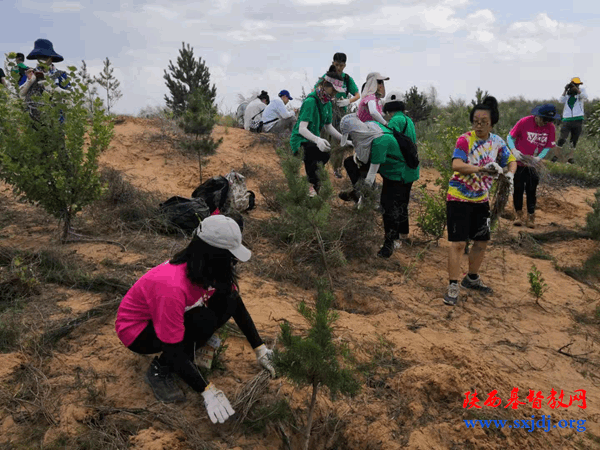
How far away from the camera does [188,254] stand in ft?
7.91

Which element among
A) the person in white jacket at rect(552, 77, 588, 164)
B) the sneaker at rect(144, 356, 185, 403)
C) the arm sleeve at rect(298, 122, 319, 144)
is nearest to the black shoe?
the arm sleeve at rect(298, 122, 319, 144)

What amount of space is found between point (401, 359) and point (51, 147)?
3.32 metres

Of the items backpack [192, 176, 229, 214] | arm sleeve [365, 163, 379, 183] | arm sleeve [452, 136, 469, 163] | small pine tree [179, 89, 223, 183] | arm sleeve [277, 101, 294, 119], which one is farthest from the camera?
arm sleeve [277, 101, 294, 119]

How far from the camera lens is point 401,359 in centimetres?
310

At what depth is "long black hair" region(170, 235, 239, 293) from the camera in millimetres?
2336

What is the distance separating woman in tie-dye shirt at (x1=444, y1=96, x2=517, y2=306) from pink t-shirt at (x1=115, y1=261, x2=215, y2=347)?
2.20 metres

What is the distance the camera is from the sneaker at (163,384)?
2.49m

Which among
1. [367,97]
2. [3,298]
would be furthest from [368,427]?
[367,97]

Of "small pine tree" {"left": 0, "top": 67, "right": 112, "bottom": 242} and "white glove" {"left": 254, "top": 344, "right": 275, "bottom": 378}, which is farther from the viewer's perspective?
"small pine tree" {"left": 0, "top": 67, "right": 112, "bottom": 242}

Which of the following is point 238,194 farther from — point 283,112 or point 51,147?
point 283,112

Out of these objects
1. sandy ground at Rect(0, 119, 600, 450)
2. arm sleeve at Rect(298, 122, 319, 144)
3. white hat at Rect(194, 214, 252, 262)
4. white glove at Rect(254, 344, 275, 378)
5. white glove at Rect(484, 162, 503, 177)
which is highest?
arm sleeve at Rect(298, 122, 319, 144)

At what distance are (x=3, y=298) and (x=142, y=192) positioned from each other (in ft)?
8.05

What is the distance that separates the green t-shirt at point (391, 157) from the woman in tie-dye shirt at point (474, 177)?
81 centimetres

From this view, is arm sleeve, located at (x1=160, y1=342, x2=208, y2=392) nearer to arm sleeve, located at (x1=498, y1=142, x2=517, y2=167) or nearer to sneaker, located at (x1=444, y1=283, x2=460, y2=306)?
sneaker, located at (x1=444, y1=283, x2=460, y2=306)
